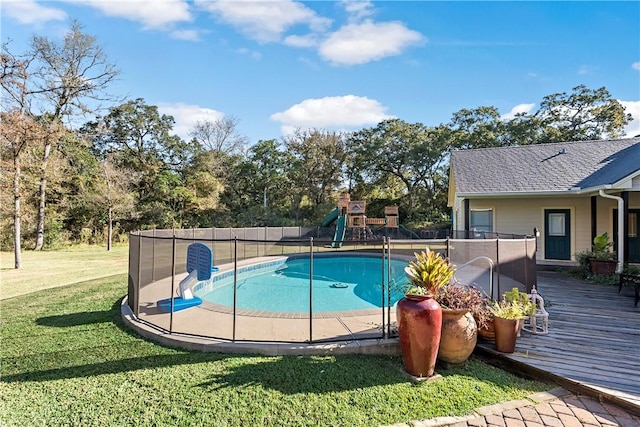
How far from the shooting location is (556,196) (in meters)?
10.8

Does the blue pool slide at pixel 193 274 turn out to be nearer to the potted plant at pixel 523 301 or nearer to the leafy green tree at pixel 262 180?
the potted plant at pixel 523 301

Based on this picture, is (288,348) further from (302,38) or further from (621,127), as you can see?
(621,127)

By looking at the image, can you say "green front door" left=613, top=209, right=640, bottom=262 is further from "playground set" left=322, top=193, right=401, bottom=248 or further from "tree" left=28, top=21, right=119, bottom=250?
"tree" left=28, top=21, right=119, bottom=250

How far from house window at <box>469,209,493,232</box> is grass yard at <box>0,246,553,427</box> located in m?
8.86

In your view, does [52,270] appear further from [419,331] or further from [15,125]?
[419,331]

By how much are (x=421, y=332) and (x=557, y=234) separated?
33.4 ft

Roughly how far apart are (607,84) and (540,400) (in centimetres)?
2856

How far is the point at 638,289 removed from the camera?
616 cm

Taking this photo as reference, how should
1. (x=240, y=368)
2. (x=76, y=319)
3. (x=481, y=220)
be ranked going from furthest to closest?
1. (x=481, y=220)
2. (x=76, y=319)
3. (x=240, y=368)

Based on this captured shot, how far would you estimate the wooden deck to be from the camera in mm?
3361

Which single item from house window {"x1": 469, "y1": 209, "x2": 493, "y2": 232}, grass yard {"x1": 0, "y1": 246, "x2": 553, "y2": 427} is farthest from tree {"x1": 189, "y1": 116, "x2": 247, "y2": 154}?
grass yard {"x1": 0, "y1": 246, "x2": 553, "y2": 427}

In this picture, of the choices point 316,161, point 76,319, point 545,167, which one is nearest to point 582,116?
point 545,167

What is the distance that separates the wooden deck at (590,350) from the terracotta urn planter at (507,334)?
0.08 metres

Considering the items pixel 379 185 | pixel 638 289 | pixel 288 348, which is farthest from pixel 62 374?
pixel 379 185
